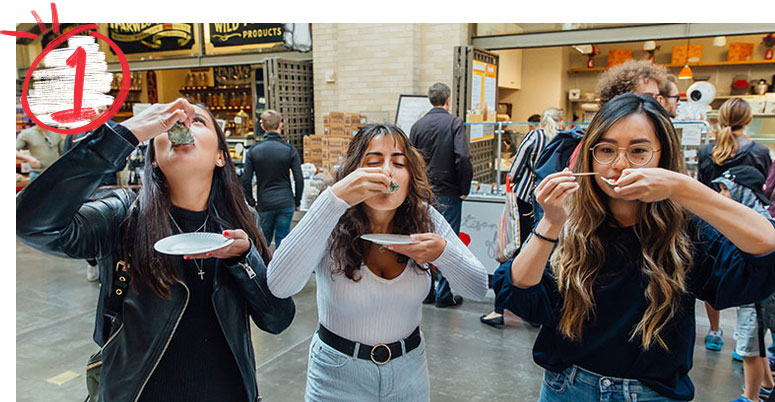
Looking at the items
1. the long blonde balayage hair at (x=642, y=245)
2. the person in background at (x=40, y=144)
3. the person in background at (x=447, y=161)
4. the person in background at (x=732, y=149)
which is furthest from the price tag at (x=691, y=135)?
the person in background at (x=40, y=144)

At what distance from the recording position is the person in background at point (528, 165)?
3.67 meters

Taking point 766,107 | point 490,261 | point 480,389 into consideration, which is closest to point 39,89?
point 480,389

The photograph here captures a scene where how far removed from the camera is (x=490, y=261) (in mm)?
5129

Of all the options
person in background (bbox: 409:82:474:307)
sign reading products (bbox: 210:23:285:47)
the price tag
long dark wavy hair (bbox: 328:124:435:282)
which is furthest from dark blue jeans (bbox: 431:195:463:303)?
sign reading products (bbox: 210:23:285:47)

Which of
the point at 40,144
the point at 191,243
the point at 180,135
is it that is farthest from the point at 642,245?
the point at 40,144

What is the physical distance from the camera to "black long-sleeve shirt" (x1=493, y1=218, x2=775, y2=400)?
1.26 m

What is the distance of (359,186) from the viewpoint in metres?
1.37

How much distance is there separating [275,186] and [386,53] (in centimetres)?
345

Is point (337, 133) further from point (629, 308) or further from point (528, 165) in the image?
point (629, 308)

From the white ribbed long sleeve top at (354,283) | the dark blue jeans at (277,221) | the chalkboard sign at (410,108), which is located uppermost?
the chalkboard sign at (410,108)

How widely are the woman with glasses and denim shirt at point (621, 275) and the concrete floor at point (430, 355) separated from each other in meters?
2.03

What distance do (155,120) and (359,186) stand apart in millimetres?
572

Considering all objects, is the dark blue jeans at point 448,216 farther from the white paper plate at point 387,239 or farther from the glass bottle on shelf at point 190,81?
the glass bottle on shelf at point 190,81
